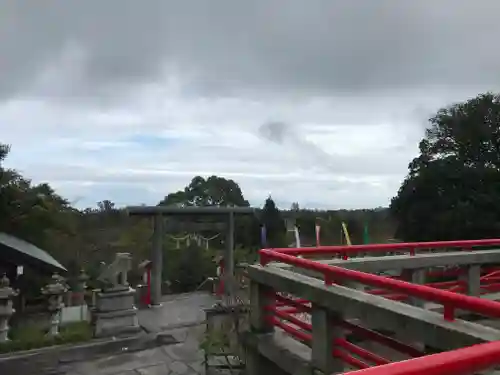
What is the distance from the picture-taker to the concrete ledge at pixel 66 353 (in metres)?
8.67

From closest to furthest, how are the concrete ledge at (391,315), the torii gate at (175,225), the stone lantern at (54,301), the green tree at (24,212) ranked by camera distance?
the concrete ledge at (391,315) → the stone lantern at (54,301) → the green tree at (24,212) → the torii gate at (175,225)

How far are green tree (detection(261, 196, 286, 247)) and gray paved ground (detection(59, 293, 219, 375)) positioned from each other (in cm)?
1168

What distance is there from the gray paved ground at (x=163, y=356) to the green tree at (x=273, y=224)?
1168 cm

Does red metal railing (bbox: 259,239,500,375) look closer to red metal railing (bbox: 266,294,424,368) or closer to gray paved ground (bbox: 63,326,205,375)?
red metal railing (bbox: 266,294,424,368)

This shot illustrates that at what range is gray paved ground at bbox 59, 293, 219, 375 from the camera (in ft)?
27.1

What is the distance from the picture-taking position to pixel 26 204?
1337 cm

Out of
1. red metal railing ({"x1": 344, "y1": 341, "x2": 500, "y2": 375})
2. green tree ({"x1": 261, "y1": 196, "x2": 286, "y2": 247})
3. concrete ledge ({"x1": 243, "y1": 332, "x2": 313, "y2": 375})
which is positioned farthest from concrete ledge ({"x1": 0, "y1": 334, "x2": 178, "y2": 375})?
green tree ({"x1": 261, "y1": 196, "x2": 286, "y2": 247})

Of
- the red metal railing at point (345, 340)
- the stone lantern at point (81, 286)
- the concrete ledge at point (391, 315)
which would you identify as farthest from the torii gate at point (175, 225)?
the concrete ledge at point (391, 315)

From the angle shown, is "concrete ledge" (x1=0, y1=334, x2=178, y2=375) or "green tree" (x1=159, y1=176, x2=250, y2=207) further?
"green tree" (x1=159, y1=176, x2=250, y2=207)

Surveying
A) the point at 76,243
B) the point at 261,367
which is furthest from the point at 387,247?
the point at 76,243

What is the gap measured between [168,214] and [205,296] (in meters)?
3.22

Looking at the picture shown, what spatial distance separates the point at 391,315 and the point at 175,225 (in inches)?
476

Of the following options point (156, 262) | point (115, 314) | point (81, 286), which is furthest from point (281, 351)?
point (81, 286)

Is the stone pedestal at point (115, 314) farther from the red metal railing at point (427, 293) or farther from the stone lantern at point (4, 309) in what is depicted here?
the red metal railing at point (427, 293)
